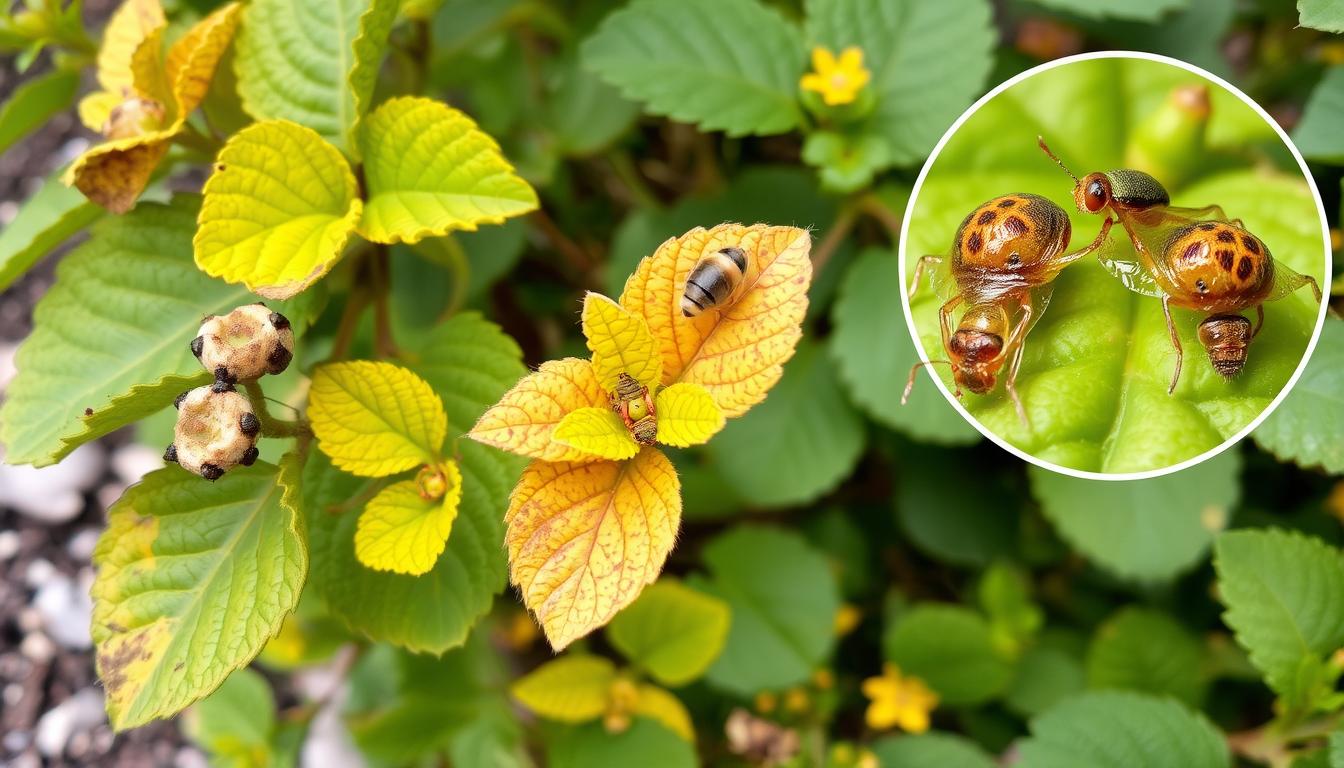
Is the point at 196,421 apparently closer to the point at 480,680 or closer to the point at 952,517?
the point at 480,680

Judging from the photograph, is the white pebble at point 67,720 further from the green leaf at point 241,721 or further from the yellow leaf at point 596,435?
the yellow leaf at point 596,435

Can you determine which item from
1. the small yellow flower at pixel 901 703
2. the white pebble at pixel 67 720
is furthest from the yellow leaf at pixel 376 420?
the white pebble at pixel 67 720

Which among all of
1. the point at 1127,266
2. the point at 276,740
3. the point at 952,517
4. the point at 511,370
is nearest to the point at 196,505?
the point at 511,370

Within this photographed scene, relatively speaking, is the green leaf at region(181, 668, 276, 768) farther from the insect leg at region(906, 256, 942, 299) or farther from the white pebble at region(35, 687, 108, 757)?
the insect leg at region(906, 256, 942, 299)

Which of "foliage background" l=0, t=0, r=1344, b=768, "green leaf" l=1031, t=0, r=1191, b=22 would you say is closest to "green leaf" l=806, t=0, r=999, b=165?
"foliage background" l=0, t=0, r=1344, b=768

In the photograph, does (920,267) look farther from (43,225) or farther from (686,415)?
(43,225)

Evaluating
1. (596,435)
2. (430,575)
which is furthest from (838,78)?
(430,575)
